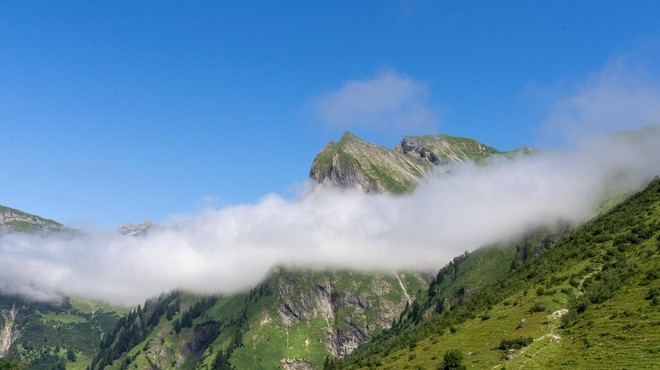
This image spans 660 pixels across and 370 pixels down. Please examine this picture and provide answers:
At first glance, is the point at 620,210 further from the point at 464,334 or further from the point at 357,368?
the point at 357,368

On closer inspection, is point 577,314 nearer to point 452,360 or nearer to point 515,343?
point 515,343

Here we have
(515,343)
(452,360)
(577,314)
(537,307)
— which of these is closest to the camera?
(515,343)

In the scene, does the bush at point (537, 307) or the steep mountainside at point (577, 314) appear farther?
the bush at point (537, 307)

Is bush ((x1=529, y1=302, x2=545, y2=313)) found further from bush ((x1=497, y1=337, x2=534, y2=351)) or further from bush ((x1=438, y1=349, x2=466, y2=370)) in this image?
bush ((x1=438, y1=349, x2=466, y2=370))

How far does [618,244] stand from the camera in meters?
127

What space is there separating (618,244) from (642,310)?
4837 cm

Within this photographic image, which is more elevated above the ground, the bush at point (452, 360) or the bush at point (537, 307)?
the bush at point (537, 307)

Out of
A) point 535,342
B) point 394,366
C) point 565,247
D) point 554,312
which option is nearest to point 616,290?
point 554,312

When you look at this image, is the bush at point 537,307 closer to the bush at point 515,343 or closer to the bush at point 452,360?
the bush at point 515,343

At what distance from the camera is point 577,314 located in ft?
327

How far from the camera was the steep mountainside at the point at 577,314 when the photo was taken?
80250 mm

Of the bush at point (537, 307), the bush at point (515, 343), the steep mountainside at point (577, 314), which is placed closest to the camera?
the steep mountainside at point (577, 314)

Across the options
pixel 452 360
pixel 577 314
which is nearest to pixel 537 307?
pixel 577 314

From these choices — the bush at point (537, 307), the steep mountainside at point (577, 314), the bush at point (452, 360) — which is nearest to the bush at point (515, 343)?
the steep mountainside at point (577, 314)
